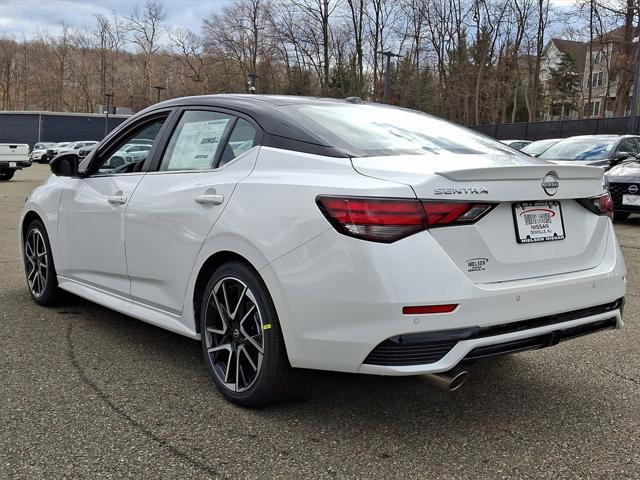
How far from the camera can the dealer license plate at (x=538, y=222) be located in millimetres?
2688

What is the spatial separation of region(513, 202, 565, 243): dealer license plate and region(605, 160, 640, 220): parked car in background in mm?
8291

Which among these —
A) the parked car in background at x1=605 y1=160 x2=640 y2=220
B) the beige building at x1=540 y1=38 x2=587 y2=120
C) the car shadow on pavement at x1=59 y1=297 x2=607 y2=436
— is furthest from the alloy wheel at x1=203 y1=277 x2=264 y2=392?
the beige building at x1=540 y1=38 x2=587 y2=120

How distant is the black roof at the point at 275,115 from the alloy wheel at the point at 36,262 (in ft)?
6.08

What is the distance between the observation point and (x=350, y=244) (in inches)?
97.8

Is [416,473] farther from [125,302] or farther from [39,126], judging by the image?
[39,126]

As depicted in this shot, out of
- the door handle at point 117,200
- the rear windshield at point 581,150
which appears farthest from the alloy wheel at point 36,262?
the rear windshield at point 581,150

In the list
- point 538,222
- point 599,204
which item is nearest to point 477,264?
point 538,222

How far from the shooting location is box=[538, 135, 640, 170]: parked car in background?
473 inches

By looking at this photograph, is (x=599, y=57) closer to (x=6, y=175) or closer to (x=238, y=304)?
(x=6, y=175)

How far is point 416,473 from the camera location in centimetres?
246

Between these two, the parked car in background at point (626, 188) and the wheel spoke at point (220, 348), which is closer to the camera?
the wheel spoke at point (220, 348)

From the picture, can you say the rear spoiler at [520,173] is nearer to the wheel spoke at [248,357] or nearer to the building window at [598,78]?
the wheel spoke at [248,357]

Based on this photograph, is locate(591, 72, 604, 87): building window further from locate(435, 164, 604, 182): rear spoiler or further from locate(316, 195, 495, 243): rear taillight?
locate(316, 195, 495, 243): rear taillight

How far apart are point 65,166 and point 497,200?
10.4 ft
